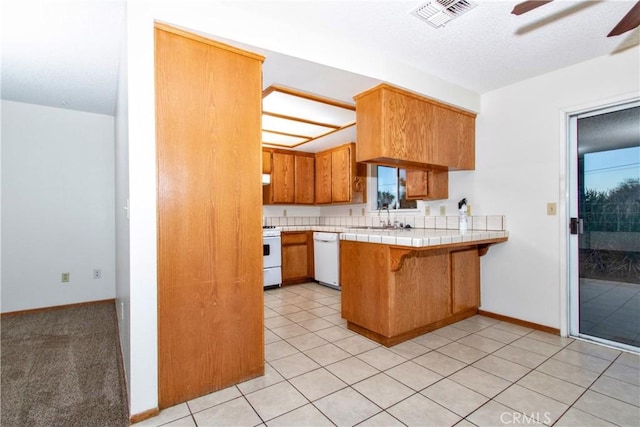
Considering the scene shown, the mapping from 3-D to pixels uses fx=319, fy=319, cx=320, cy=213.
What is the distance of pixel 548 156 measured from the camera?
9.54 ft

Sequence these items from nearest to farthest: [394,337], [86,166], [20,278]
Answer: [394,337] → [20,278] → [86,166]

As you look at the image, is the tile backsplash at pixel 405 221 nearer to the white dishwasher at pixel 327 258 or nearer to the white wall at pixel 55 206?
Answer: the white dishwasher at pixel 327 258

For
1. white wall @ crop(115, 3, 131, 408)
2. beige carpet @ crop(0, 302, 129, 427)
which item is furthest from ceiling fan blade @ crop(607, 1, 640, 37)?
beige carpet @ crop(0, 302, 129, 427)

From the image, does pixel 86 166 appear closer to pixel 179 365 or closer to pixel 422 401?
pixel 179 365

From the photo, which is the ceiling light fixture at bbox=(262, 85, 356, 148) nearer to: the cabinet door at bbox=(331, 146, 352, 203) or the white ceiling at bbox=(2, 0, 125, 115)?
the cabinet door at bbox=(331, 146, 352, 203)

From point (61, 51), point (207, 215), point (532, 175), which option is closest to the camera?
point (207, 215)

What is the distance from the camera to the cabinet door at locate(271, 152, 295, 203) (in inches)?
203

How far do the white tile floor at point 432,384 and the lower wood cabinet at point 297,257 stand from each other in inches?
77.6

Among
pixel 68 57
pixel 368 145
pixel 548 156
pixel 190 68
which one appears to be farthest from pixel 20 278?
pixel 548 156

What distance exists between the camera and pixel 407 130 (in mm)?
2826

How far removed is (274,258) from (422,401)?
121 inches

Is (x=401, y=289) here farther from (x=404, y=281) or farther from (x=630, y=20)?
(x=630, y=20)

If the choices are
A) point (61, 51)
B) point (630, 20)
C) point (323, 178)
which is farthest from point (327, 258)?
point (630, 20)

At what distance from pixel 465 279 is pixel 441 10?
2.42 metres
